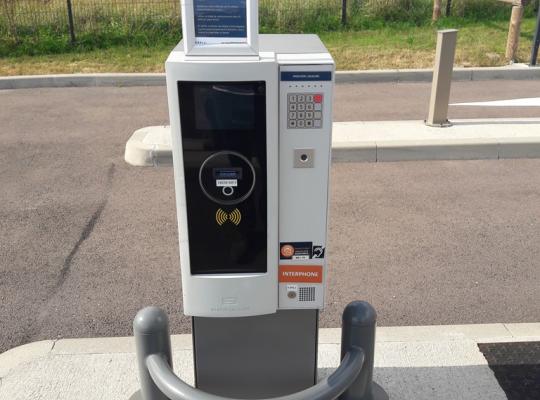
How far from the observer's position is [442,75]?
727 cm

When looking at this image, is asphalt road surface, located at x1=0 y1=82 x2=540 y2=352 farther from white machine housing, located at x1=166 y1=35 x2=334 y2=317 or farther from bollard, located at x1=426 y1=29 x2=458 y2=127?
white machine housing, located at x1=166 y1=35 x2=334 y2=317

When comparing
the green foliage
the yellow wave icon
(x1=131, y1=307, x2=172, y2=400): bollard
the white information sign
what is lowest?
the green foliage

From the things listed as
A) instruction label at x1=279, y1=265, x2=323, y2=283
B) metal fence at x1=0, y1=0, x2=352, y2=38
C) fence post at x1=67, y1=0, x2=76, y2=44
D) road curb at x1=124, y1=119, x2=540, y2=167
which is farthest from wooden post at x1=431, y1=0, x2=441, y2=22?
instruction label at x1=279, y1=265, x2=323, y2=283

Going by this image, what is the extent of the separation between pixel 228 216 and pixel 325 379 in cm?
83

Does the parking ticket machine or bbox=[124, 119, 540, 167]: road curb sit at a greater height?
the parking ticket machine

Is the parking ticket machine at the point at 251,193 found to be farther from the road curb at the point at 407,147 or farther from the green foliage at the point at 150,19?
the green foliage at the point at 150,19

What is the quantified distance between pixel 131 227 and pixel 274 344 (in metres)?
2.80

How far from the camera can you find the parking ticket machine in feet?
7.68

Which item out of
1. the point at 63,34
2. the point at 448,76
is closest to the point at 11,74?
the point at 63,34

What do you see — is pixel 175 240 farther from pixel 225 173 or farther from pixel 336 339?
pixel 225 173

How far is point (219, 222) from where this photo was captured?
2.57 meters

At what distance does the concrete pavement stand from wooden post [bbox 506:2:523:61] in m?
8.60

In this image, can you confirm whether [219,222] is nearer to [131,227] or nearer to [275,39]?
[275,39]

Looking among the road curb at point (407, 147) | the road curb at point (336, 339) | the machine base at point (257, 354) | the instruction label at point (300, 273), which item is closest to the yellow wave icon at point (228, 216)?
the instruction label at point (300, 273)
